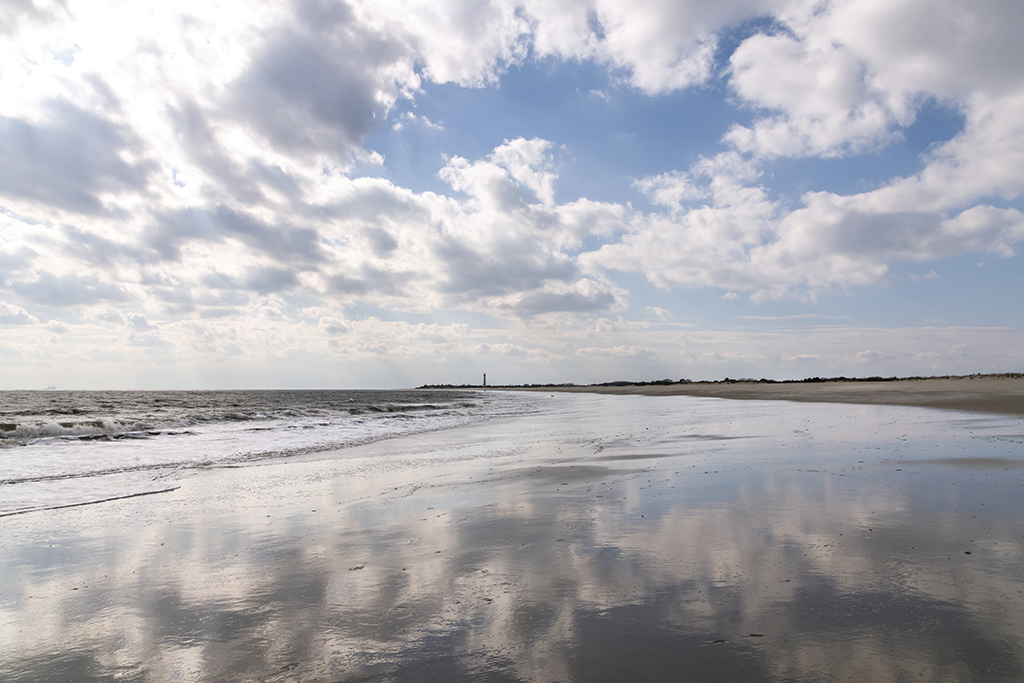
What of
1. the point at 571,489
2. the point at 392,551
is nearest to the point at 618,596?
the point at 392,551

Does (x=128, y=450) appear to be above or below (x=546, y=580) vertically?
below

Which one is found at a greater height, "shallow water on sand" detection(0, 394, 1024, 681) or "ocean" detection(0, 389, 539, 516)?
"shallow water on sand" detection(0, 394, 1024, 681)

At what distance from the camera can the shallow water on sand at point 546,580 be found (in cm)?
282

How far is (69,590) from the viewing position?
423cm

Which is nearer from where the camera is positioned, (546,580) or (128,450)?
(546,580)

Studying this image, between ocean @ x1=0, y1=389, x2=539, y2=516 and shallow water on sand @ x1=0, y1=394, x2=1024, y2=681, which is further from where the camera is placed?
ocean @ x1=0, y1=389, x2=539, y2=516

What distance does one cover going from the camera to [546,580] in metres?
3.94

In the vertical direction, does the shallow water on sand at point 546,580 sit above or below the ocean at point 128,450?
above

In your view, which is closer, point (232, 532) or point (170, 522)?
point (232, 532)

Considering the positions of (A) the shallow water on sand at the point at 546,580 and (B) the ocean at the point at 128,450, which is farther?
(B) the ocean at the point at 128,450

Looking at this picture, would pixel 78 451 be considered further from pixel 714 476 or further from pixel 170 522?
pixel 714 476

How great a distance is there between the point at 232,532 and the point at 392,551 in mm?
2253

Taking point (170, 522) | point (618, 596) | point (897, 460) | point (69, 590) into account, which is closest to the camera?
point (618, 596)

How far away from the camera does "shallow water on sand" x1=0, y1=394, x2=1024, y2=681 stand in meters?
2.82
